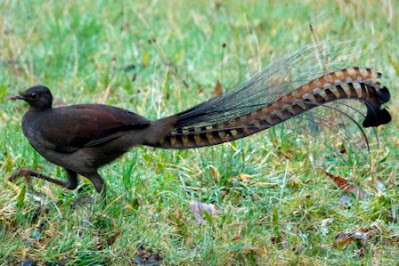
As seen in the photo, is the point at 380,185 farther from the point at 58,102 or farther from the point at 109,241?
the point at 58,102

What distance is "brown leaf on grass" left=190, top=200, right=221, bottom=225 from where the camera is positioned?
17.9 ft

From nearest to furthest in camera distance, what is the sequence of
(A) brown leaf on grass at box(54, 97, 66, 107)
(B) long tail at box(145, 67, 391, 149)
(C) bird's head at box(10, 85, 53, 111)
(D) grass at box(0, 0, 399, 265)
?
(B) long tail at box(145, 67, 391, 149) < (D) grass at box(0, 0, 399, 265) < (C) bird's head at box(10, 85, 53, 111) < (A) brown leaf on grass at box(54, 97, 66, 107)

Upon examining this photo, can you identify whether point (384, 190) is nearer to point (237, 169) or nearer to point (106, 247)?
point (237, 169)

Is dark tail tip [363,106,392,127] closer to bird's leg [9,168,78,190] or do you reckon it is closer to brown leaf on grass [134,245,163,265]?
brown leaf on grass [134,245,163,265]

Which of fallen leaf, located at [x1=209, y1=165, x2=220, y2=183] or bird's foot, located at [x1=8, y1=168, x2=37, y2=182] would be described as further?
fallen leaf, located at [x1=209, y1=165, x2=220, y2=183]

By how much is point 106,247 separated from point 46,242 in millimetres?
359

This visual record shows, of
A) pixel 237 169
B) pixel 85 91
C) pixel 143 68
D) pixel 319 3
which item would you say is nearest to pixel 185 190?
pixel 237 169

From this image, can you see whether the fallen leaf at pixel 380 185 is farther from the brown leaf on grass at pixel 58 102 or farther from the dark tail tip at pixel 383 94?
the brown leaf on grass at pixel 58 102

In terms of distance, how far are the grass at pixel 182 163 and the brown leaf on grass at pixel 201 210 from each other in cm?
5

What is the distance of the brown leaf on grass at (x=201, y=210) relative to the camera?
5.46m

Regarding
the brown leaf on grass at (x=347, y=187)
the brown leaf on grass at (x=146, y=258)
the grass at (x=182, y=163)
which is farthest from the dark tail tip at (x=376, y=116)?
the brown leaf on grass at (x=146, y=258)

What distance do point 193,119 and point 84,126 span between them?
69 centimetres

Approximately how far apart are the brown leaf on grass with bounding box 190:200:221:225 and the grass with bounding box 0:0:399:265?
5cm

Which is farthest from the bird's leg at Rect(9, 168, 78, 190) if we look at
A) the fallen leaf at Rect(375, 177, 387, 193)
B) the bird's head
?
the fallen leaf at Rect(375, 177, 387, 193)
